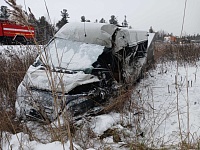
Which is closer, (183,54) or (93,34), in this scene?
(93,34)

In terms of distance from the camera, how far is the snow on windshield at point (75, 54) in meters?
4.79

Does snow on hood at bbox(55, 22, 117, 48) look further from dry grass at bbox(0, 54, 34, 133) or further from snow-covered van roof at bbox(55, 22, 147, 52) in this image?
dry grass at bbox(0, 54, 34, 133)

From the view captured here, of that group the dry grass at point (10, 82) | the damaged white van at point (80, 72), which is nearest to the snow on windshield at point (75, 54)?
the damaged white van at point (80, 72)

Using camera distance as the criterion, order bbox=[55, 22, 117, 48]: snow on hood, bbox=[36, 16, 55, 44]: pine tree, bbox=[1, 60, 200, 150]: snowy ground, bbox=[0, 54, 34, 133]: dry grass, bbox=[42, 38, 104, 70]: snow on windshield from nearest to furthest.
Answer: bbox=[36, 16, 55, 44]: pine tree
bbox=[1, 60, 200, 150]: snowy ground
bbox=[0, 54, 34, 133]: dry grass
bbox=[42, 38, 104, 70]: snow on windshield
bbox=[55, 22, 117, 48]: snow on hood

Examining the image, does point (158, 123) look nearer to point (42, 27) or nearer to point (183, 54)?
point (42, 27)

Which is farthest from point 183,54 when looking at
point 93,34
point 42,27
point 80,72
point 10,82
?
point 42,27

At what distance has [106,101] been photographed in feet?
15.7

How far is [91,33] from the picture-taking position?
552 cm

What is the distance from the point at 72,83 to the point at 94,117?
825mm

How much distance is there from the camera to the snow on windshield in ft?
15.7

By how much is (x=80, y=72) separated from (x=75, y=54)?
2.34 feet

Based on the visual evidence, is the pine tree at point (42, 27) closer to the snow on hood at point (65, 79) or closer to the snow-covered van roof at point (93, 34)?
the snow on hood at point (65, 79)

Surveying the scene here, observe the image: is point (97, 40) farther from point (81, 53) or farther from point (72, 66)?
point (72, 66)

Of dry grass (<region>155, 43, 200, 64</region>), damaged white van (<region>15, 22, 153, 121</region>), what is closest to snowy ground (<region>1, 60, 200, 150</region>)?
damaged white van (<region>15, 22, 153, 121</region>)
